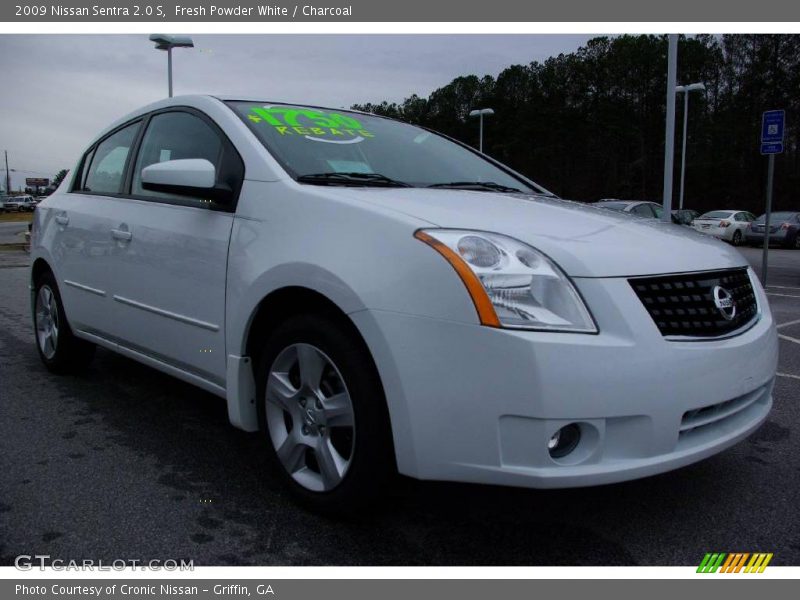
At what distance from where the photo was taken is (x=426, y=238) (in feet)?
7.15

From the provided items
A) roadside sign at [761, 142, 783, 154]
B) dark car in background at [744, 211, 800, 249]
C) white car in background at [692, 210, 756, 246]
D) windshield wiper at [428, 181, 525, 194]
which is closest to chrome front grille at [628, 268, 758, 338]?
windshield wiper at [428, 181, 525, 194]

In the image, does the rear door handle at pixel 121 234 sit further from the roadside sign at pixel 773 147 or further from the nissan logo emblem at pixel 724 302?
the roadside sign at pixel 773 147

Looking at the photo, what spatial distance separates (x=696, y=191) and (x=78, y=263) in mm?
47929

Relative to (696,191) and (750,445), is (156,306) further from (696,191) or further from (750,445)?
(696,191)

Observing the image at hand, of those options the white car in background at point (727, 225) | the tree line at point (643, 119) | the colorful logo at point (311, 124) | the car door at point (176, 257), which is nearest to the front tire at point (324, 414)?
the car door at point (176, 257)

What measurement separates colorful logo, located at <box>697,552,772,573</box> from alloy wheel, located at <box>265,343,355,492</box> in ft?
3.87

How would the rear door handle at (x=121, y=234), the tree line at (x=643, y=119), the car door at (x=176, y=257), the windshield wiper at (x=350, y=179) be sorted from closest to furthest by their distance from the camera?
the windshield wiper at (x=350, y=179) < the car door at (x=176, y=257) < the rear door handle at (x=121, y=234) < the tree line at (x=643, y=119)

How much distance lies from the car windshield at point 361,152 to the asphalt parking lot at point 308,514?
128 cm

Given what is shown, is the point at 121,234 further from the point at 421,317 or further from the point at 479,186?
the point at 421,317

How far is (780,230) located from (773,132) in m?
13.6

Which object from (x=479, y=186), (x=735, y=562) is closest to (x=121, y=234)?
(x=479, y=186)

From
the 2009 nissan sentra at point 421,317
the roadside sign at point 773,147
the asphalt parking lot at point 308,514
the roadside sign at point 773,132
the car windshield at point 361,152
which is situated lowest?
the asphalt parking lot at point 308,514

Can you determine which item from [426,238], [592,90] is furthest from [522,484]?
[592,90]

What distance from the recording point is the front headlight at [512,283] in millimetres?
2066
